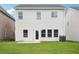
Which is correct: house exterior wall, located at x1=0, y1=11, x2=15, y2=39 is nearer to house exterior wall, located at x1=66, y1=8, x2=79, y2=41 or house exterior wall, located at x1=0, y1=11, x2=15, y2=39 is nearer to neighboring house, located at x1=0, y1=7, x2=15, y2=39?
neighboring house, located at x1=0, y1=7, x2=15, y2=39

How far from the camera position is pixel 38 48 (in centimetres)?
1382

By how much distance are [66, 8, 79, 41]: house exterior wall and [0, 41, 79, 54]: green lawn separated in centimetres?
112

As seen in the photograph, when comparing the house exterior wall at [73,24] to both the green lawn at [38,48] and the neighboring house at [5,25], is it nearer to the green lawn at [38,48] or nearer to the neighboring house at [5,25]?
the green lawn at [38,48]

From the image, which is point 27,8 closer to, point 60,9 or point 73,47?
point 60,9

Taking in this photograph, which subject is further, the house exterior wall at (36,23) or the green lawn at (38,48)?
the house exterior wall at (36,23)

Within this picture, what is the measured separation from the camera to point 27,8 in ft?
59.9

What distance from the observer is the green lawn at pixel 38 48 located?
13.3 m

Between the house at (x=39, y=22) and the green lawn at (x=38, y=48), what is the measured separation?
3236 millimetres

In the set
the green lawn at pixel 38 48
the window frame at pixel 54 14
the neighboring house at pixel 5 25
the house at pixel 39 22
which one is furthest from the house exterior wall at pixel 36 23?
the green lawn at pixel 38 48

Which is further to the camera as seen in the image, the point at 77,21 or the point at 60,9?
the point at 60,9

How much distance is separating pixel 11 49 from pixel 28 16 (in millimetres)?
4951

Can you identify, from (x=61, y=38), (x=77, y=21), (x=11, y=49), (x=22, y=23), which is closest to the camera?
(x=11, y=49)
